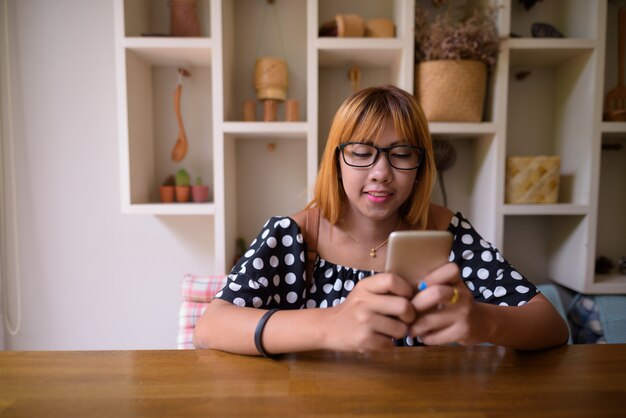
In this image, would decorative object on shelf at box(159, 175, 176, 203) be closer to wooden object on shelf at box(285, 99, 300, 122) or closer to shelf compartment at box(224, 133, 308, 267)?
shelf compartment at box(224, 133, 308, 267)

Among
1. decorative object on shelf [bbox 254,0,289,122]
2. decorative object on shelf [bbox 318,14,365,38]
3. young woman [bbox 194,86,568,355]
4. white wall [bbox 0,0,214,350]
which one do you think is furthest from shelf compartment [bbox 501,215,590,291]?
white wall [bbox 0,0,214,350]

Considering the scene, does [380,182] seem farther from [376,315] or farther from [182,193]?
[182,193]

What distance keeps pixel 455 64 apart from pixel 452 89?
9 cm

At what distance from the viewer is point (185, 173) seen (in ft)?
5.42

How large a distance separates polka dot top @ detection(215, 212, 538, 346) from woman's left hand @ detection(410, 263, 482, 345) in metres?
0.40

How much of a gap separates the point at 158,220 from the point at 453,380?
1596 millimetres

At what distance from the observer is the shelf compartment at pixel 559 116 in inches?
60.7

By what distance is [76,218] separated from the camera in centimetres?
182

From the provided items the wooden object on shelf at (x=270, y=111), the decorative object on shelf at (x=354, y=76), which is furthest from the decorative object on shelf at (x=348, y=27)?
the wooden object on shelf at (x=270, y=111)

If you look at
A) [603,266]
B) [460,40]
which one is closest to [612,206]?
[603,266]

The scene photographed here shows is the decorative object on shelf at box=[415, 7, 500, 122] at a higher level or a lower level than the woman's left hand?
higher

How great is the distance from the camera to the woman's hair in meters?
0.91

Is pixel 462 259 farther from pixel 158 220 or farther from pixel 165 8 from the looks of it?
pixel 165 8

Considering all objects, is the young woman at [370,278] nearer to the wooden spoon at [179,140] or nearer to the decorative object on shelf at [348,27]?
the decorative object on shelf at [348,27]
